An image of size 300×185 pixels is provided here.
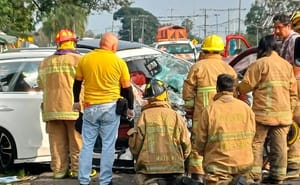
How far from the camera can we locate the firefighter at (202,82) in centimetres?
697

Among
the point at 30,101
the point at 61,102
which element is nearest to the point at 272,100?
the point at 61,102

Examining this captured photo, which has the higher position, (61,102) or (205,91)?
(205,91)

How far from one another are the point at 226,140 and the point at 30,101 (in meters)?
3.34

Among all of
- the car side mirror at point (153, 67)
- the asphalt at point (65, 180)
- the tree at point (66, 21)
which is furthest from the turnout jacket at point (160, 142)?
the tree at point (66, 21)

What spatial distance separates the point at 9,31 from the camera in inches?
1121

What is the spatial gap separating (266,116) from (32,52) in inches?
130

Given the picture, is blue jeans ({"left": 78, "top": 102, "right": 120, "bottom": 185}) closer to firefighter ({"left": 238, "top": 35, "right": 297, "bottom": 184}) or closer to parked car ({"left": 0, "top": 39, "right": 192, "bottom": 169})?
parked car ({"left": 0, "top": 39, "right": 192, "bottom": 169})

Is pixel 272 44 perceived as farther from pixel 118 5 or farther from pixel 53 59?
pixel 118 5

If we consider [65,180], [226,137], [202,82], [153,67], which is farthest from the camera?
[153,67]

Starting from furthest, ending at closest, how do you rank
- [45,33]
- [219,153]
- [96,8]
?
[45,33]
[96,8]
[219,153]

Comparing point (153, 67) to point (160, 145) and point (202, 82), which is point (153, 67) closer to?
point (202, 82)

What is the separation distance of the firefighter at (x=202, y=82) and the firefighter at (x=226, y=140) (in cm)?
119

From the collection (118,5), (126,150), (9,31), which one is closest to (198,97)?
(126,150)

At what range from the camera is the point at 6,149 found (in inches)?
328
